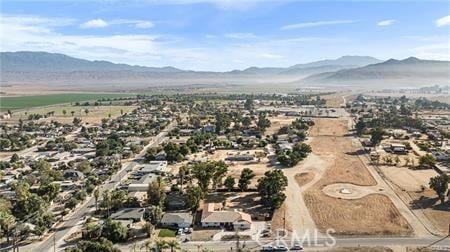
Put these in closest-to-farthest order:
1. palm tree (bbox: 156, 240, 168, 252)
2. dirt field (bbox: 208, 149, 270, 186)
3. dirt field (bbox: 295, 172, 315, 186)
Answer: palm tree (bbox: 156, 240, 168, 252)
dirt field (bbox: 295, 172, 315, 186)
dirt field (bbox: 208, 149, 270, 186)

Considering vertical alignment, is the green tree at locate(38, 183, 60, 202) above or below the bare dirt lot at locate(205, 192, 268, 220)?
above

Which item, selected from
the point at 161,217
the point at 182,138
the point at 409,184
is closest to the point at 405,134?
the point at 409,184

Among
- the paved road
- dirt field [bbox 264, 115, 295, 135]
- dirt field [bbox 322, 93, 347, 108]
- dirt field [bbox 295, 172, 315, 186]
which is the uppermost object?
dirt field [bbox 322, 93, 347, 108]

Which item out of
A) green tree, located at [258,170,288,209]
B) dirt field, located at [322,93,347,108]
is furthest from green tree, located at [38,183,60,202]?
dirt field, located at [322,93,347,108]

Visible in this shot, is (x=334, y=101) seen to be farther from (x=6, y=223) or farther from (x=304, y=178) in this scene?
(x=6, y=223)

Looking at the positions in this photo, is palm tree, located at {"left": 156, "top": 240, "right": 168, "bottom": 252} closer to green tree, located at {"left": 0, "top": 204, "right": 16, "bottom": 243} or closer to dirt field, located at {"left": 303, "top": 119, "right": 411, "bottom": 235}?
green tree, located at {"left": 0, "top": 204, "right": 16, "bottom": 243}

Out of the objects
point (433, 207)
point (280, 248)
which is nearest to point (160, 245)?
point (280, 248)

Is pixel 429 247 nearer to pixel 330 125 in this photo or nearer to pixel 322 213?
pixel 322 213
